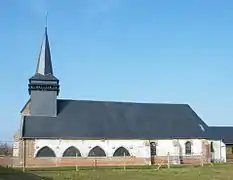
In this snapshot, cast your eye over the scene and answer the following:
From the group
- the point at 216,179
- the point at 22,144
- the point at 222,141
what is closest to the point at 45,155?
the point at 22,144

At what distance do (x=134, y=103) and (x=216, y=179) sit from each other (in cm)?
3368

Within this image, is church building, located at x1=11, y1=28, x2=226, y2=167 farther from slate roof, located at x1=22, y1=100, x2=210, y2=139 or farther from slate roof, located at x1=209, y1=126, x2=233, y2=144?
slate roof, located at x1=209, y1=126, x2=233, y2=144

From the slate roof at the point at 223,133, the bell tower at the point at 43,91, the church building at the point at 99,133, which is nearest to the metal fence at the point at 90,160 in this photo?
the church building at the point at 99,133

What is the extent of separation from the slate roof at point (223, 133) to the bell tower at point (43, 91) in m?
22.7

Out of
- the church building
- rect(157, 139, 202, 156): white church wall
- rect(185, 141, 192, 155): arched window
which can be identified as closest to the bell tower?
the church building

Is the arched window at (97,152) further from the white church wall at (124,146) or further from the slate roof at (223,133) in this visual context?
the slate roof at (223,133)

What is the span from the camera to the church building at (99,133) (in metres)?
47.9

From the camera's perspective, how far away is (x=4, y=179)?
42.5ft

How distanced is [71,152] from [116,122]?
22.7 ft

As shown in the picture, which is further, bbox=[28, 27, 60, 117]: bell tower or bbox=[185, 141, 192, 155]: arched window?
bbox=[185, 141, 192, 155]: arched window

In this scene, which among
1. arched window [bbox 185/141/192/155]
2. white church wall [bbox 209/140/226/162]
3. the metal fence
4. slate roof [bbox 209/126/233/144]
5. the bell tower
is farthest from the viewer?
slate roof [bbox 209/126/233/144]

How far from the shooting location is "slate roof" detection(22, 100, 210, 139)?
49.2 meters

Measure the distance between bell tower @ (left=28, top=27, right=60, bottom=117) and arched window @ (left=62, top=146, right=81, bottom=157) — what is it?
4950mm

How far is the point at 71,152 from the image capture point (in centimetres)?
4828
